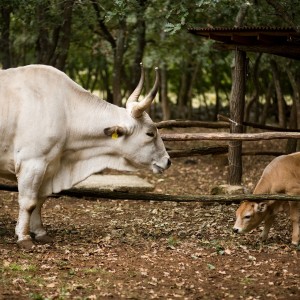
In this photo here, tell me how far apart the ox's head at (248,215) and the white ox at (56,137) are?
3.36 feet

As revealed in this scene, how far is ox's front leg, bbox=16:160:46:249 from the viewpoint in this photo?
343 inches

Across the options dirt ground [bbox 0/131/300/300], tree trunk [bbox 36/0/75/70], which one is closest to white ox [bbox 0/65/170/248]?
dirt ground [bbox 0/131/300/300]

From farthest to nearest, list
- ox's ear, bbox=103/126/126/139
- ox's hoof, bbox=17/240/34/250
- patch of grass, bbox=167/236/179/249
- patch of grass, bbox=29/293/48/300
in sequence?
ox's ear, bbox=103/126/126/139, patch of grass, bbox=167/236/179/249, ox's hoof, bbox=17/240/34/250, patch of grass, bbox=29/293/48/300

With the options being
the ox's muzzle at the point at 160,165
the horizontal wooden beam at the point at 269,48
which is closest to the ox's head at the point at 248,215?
the ox's muzzle at the point at 160,165

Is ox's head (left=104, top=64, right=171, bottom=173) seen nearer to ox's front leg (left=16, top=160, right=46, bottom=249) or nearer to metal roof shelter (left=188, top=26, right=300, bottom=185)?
ox's front leg (left=16, top=160, right=46, bottom=249)

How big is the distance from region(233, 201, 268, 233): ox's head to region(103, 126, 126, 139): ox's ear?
5.26 feet

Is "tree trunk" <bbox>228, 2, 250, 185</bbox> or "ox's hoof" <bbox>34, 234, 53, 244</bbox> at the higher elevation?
"tree trunk" <bbox>228, 2, 250, 185</bbox>

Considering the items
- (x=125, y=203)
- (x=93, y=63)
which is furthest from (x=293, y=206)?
(x=93, y=63)

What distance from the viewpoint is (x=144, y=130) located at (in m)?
9.23

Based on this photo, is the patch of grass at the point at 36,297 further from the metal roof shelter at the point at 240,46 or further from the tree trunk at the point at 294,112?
the tree trunk at the point at 294,112

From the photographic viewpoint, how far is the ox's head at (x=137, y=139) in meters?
9.13

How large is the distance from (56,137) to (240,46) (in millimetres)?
3973

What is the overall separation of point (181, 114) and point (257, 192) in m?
15.9

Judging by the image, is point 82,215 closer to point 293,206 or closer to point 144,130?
point 144,130
